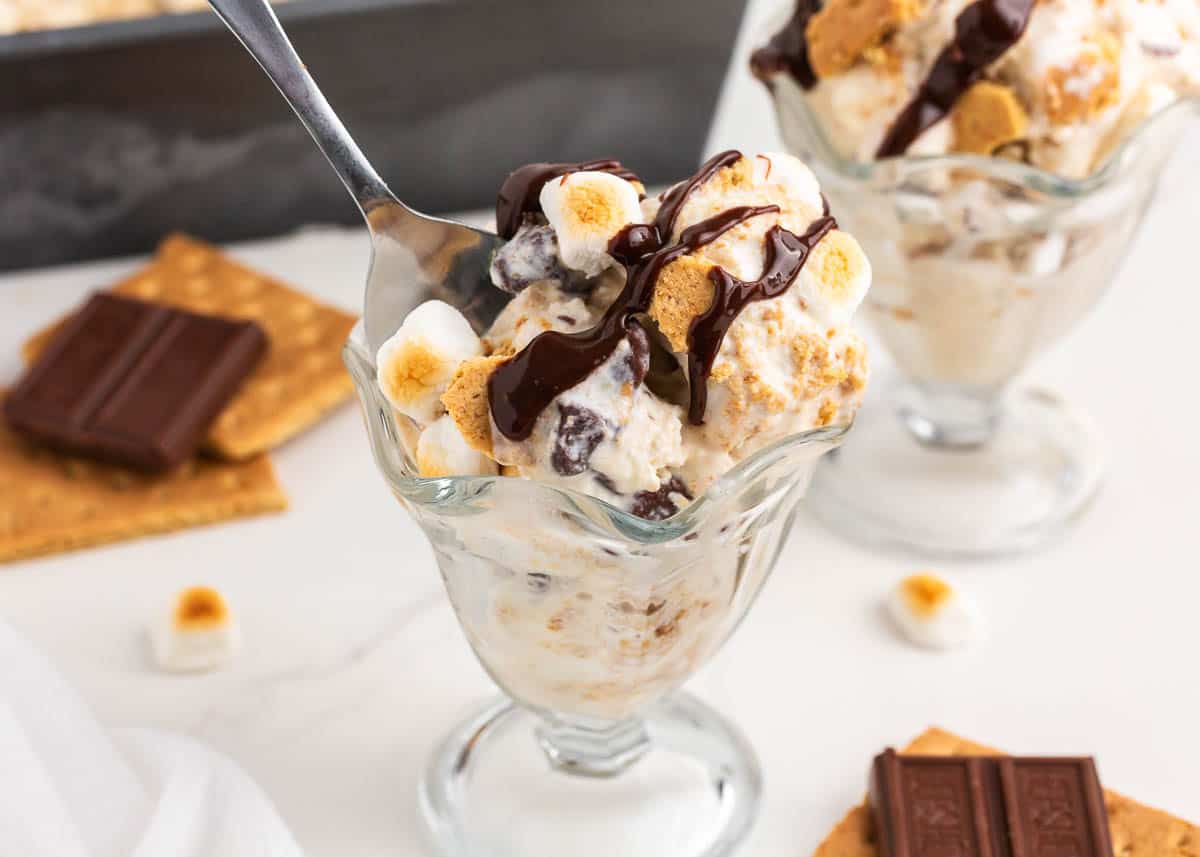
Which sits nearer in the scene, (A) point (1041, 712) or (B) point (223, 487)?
(A) point (1041, 712)

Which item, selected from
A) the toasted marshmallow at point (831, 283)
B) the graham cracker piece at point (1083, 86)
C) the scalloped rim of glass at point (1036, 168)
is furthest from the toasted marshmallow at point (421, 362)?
the graham cracker piece at point (1083, 86)

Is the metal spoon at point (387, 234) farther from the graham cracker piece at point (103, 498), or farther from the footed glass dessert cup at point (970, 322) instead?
the graham cracker piece at point (103, 498)

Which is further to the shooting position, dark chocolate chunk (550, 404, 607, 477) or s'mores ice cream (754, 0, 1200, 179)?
s'mores ice cream (754, 0, 1200, 179)

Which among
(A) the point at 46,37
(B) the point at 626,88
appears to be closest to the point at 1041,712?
(B) the point at 626,88

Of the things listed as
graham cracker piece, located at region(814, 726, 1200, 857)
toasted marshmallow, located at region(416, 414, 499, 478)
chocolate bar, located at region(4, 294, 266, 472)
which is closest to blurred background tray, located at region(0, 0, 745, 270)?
chocolate bar, located at region(4, 294, 266, 472)

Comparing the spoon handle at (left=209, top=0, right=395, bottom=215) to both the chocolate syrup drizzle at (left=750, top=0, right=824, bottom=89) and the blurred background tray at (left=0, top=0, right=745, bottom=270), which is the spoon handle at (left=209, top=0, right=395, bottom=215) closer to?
the chocolate syrup drizzle at (left=750, top=0, right=824, bottom=89)

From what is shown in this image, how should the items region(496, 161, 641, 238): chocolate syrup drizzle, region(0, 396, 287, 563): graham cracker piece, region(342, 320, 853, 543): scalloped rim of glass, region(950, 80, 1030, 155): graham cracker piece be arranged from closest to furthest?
region(342, 320, 853, 543): scalloped rim of glass < region(496, 161, 641, 238): chocolate syrup drizzle < region(950, 80, 1030, 155): graham cracker piece < region(0, 396, 287, 563): graham cracker piece

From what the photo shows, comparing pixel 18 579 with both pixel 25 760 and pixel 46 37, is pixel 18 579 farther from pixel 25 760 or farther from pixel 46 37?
pixel 46 37
